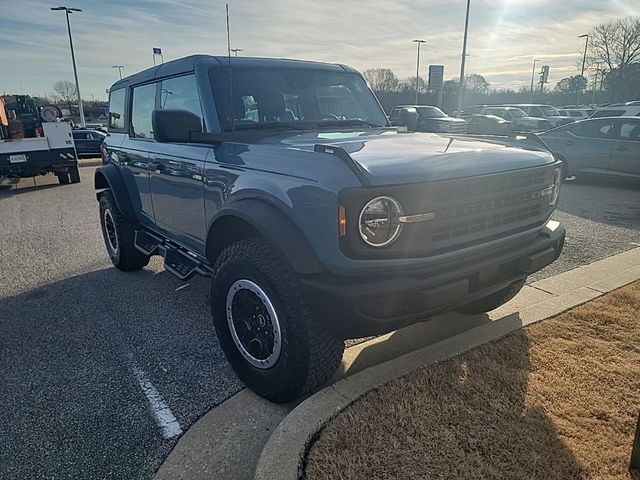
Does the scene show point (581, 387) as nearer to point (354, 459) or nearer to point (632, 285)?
point (354, 459)

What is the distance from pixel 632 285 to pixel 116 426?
4277 mm

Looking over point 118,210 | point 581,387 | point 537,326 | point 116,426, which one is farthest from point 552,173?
point 118,210

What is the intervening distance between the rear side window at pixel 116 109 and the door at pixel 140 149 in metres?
0.30

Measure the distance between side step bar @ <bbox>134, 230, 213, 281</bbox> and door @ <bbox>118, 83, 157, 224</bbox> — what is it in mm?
206

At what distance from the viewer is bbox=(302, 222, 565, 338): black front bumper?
226cm

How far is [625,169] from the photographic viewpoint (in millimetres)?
9750

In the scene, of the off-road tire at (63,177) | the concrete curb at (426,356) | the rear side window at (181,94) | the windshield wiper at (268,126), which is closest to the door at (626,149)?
the concrete curb at (426,356)

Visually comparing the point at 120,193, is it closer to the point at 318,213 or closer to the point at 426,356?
the point at 318,213

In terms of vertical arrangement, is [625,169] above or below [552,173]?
below

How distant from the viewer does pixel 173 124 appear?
9.94ft

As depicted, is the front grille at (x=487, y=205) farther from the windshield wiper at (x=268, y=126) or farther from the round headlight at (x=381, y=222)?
the windshield wiper at (x=268, y=126)

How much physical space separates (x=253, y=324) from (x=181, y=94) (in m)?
2.03

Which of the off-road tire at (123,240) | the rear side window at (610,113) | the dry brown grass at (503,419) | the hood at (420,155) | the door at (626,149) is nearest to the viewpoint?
the dry brown grass at (503,419)

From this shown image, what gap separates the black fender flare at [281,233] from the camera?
2.39 meters
